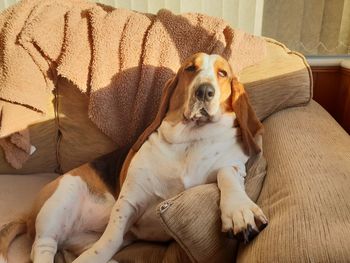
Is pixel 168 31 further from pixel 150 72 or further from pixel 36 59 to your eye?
pixel 36 59

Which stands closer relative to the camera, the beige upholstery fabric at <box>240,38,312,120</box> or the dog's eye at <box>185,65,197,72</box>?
the dog's eye at <box>185,65,197,72</box>

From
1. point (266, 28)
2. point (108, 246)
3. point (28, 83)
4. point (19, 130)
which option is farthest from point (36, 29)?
point (266, 28)

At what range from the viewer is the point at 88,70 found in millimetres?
1592

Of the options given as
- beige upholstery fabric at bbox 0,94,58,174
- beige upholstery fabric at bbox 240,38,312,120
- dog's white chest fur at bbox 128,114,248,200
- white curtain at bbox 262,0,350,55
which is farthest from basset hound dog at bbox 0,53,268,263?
white curtain at bbox 262,0,350,55

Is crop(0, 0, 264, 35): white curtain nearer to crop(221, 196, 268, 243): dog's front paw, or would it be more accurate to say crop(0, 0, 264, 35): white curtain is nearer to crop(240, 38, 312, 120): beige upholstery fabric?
crop(240, 38, 312, 120): beige upholstery fabric

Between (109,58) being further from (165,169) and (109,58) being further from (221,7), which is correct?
(221,7)

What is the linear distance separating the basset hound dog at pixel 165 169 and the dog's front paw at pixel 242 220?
0.49 feet

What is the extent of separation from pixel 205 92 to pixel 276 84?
1.50 feet

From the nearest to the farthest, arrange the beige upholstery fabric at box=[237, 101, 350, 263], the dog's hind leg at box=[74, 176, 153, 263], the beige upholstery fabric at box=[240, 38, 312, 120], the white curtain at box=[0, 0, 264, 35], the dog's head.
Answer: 1. the beige upholstery fabric at box=[237, 101, 350, 263]
2. the dog's hind leg at box=[74, 176, 153, 263]
3. the dog's head
4. the beige upholstery fabric at box=[240, 38, 312, 120]
5. the white curtain at box=[0, 0, 264, 35]

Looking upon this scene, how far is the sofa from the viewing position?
0.78 meters

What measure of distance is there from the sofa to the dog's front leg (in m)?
0.02

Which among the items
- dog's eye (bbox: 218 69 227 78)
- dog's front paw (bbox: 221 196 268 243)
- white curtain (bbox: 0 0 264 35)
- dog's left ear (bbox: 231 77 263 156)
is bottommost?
dog's front paw (bbox: 221 196 268 243)

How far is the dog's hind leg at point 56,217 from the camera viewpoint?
1138 millimetres

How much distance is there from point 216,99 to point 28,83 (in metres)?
0.85
